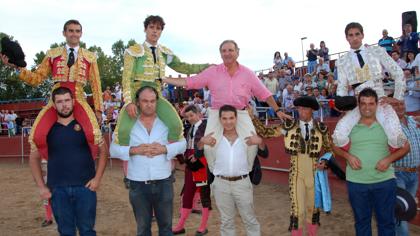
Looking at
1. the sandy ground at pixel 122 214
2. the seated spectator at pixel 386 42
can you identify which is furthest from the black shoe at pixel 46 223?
the seated spectator at pixel 386 42

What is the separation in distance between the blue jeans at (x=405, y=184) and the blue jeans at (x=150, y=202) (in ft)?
8.03

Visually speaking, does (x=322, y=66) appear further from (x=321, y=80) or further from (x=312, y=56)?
(x=321, y=80)

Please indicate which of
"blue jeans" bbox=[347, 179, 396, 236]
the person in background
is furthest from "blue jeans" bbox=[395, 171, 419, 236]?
"blue jeans" bbox=[347, 179, 396, 236]

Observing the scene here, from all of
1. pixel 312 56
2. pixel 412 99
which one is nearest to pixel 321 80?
→ pixel 312 56

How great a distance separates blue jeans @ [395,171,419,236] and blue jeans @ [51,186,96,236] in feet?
10.3

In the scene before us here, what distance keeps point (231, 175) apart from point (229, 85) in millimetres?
954

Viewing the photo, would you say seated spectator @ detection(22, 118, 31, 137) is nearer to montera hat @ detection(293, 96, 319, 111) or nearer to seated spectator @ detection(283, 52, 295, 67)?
seated spectator @ detection(283, 52, 295, 67)

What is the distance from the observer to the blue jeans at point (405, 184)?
4.66 metres

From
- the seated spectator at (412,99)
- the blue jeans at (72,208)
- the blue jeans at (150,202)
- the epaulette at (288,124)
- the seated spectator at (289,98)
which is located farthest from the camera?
the seated spectator at (289,98)

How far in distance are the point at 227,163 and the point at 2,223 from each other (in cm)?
512

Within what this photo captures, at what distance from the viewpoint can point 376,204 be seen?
13.3 feet

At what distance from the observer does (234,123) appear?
4.34 m

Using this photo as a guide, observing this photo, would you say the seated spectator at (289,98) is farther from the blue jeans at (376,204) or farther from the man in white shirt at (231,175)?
the blue jeans at (376,204)

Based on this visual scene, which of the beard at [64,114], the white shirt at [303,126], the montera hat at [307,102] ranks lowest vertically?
the white shirt at [303,126]
